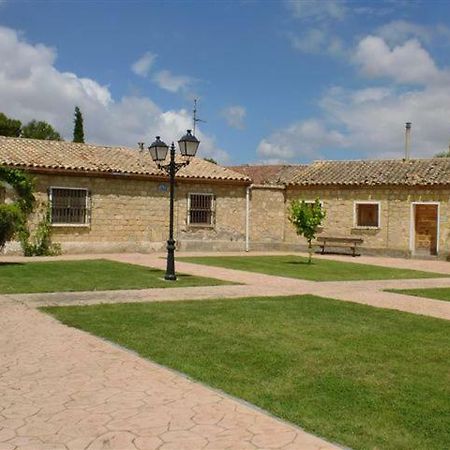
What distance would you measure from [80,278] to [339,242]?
45.0ft

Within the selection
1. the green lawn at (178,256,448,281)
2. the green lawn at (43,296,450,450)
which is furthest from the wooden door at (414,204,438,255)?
the green lawn at (43,296,450,450)

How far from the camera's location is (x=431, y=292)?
12.5 meters

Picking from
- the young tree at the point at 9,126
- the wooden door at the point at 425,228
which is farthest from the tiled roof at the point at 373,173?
the young tree at the point at 9,126

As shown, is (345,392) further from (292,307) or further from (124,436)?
(292,307)

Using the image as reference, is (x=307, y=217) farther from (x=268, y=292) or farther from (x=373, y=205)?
(x=268, y=292)

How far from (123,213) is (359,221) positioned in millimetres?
9840

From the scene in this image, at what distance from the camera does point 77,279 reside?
42.0ft

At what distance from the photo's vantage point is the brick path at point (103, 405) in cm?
397

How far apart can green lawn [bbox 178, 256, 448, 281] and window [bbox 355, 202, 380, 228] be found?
4.60 m

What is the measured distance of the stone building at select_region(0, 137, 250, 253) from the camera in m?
20.2

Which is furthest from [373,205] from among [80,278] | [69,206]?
[80,278]

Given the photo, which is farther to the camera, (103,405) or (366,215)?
(366,215)

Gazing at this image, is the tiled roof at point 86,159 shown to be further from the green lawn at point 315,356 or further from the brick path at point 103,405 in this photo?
the brick path at point 103,405

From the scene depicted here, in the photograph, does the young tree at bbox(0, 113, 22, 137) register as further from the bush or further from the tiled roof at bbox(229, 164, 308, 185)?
the bush
